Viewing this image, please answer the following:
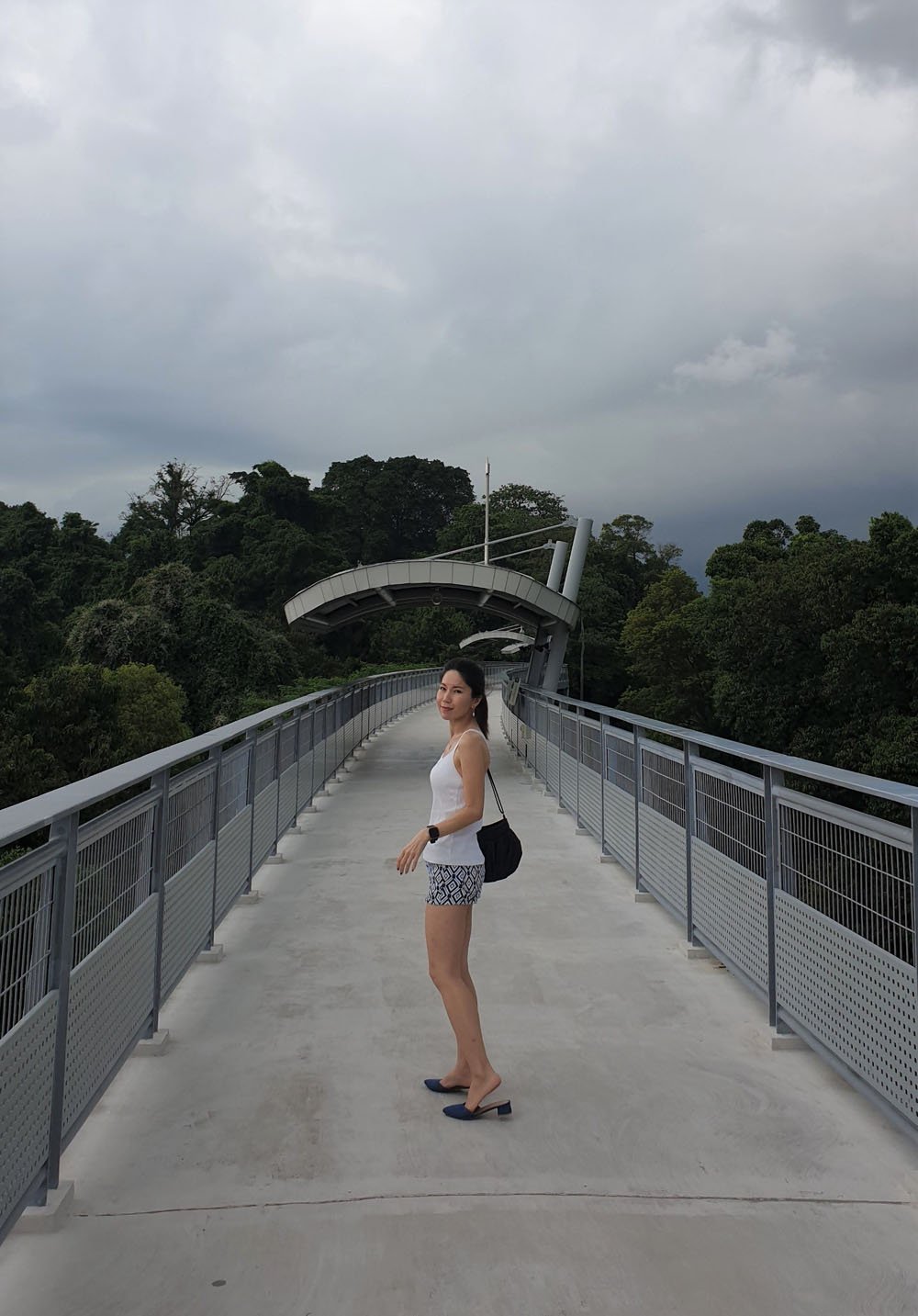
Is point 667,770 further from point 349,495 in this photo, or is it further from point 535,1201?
point 349,495

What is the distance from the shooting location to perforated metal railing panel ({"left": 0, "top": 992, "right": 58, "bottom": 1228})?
2.53 meters

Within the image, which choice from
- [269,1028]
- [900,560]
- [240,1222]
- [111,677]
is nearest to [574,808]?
[269,1028]

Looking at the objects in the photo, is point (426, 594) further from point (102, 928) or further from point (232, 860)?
point (102, 928)

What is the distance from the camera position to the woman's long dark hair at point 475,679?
369 cm

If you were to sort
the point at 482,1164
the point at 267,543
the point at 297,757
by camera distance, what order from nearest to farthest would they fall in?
the point at 482,1164
the point at 297,757
the point at 267,543

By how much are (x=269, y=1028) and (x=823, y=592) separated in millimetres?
27141

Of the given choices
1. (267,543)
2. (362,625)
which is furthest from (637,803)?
(267,543)

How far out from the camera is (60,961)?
2902 millimetres

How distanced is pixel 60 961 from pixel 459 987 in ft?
4.41

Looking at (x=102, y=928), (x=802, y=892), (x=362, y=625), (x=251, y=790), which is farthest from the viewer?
(x=362, y=625)

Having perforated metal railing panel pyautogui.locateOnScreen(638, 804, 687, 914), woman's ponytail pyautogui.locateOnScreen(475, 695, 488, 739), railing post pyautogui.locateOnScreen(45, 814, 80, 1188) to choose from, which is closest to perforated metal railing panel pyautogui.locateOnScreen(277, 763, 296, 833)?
perforated metal railing panel pyautogui.locateOnScreen(638, 804, 687, 914)

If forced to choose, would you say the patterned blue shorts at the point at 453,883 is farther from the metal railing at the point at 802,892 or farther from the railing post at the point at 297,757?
the railing post at the point at 297,757

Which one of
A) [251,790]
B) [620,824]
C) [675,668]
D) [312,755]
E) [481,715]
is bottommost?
[620,824]

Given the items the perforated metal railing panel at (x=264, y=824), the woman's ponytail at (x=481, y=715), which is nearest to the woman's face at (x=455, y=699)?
the woman's ponytail at (x=481, y=715)
